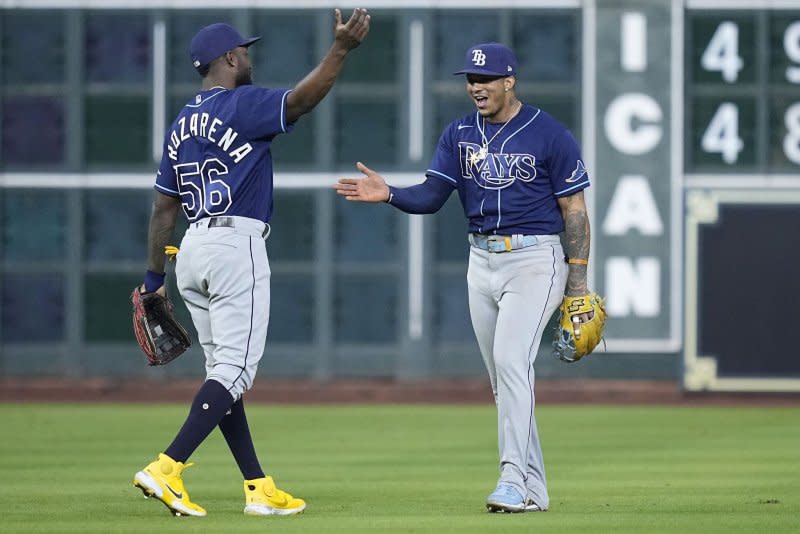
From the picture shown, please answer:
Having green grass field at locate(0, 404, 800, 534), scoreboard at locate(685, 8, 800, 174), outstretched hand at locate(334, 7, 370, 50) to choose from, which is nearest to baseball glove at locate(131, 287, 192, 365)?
green grass field at locate(0, 404, 800, 534)

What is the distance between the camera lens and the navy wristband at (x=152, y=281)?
323 inches

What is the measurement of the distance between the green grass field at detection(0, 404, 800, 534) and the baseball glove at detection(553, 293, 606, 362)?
737 millimetres

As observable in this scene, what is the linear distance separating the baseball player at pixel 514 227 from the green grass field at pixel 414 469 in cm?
53

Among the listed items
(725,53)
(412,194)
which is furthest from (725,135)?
(412,194)

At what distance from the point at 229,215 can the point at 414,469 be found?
125 inches

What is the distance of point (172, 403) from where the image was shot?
→ 16531 mm

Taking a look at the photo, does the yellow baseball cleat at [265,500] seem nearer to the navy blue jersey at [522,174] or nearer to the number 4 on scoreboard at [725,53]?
the navy blue jersey at [522,174]

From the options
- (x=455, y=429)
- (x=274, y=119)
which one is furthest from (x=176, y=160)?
(x=455, y=429)

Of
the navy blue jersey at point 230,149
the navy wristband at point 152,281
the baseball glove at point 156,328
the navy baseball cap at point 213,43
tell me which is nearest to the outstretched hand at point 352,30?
the navy blue jersey at point 230,149

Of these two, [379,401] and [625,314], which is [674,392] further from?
[379,401]

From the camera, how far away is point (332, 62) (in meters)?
7.43

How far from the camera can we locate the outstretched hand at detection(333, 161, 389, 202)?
788 cm

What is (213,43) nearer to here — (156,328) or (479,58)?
(479,58)

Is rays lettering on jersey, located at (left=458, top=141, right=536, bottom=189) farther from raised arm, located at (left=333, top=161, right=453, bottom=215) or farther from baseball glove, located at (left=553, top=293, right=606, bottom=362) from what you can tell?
baseball glove, located at (left=553, top=293, right=606, bottom=362)
